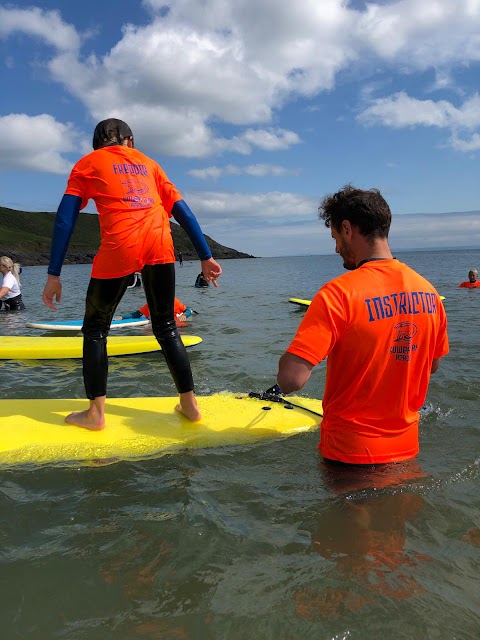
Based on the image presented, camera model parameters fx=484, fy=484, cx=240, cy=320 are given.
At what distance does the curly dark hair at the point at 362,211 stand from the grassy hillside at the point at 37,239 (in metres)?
104

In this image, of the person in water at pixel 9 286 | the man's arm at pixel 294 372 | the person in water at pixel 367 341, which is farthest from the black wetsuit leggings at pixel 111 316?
the person in water at pixel 9 286

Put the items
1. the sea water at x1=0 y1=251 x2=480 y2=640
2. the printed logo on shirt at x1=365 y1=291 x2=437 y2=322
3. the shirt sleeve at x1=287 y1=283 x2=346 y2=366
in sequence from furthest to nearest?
the printed logo on shirt at x1=365 y1=291 x2=437 y2=322 < the shirt sleeve at x1=287 y1=283 x2=346 y2=366 < the sea water at x1=0 y1=251 x2=480 y2=640

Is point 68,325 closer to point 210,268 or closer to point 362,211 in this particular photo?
point 210,268

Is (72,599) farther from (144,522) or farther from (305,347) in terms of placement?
(305,347)

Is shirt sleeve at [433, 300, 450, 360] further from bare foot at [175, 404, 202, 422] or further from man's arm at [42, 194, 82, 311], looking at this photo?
Answer: man's arm at [42, 194, 82, 311]

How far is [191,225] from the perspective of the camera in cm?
398

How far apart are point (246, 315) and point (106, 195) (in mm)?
11626

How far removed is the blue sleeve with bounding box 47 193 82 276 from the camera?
3.49 m

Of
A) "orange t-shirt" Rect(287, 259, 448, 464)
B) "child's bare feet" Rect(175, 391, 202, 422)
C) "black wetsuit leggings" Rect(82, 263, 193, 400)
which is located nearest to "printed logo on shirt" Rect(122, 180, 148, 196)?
"black wetsuit leggings" Rect(82, 263, 193, 400)

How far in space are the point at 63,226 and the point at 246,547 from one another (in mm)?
2454

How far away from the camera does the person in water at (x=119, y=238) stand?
3.51 metres

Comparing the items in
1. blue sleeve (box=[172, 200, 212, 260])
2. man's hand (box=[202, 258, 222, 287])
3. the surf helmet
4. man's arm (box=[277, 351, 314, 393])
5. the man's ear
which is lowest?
man's arm (box=[277, 351, 314, 393])

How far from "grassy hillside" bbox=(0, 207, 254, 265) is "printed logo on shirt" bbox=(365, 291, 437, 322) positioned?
104m

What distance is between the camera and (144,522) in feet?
9.29
